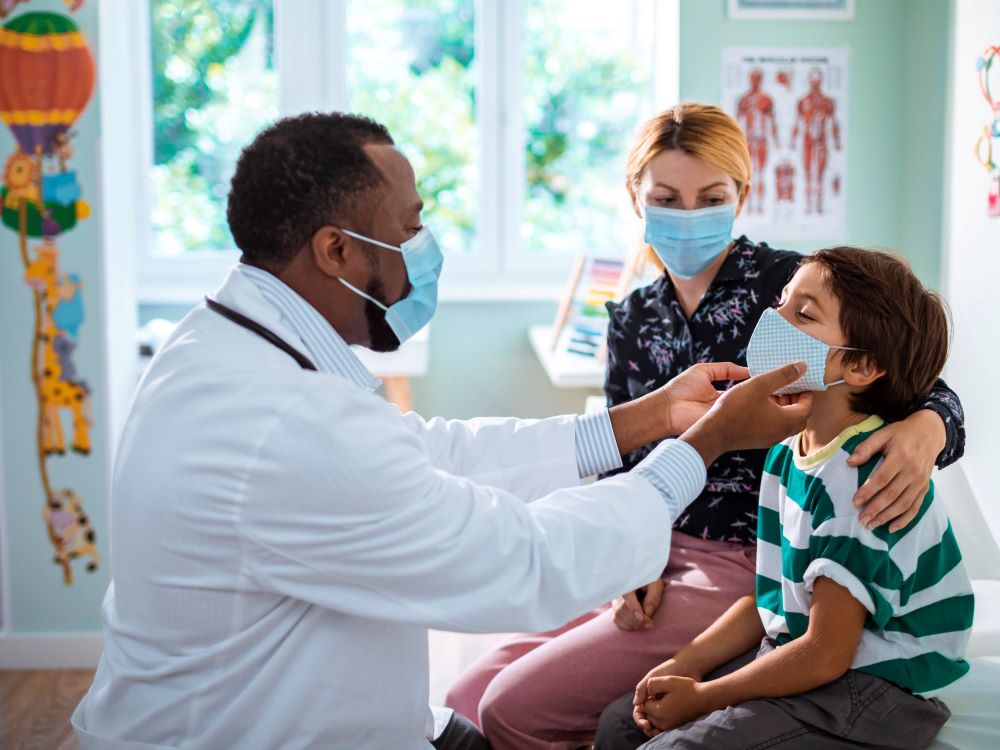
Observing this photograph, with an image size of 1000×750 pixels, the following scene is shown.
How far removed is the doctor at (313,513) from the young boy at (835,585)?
105mm

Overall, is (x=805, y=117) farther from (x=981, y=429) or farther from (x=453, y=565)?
(x=453, y=565)

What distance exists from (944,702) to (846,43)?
6.80 feet

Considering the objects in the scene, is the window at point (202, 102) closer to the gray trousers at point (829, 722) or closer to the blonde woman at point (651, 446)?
the blonde woman at point (651, 446)

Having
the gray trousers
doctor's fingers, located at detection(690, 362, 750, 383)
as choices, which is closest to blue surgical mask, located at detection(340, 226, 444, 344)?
doctor's fingers, located at detection(690, 362, 750, 383)

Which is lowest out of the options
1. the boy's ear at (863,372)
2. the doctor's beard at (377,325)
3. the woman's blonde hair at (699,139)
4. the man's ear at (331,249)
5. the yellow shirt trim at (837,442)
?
the yellow shirt trim at (837,442)

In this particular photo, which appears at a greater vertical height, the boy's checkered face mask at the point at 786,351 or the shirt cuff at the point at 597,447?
the boy's checkered face mask at the point at 786,351

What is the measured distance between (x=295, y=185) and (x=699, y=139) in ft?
2.64

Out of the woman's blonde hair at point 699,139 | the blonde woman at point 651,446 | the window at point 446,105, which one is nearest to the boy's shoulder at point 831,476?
the blonde woman at point 651,446

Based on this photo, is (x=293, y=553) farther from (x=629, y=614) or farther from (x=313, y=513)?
(x=629, y=614)

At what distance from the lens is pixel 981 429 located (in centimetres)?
235

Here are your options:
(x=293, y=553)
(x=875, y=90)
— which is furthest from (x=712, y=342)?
(x=875, y=90)

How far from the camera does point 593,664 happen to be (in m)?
1.64

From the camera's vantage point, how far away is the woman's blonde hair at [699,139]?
178 centimetres

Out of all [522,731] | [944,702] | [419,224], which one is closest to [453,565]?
[419,224]
